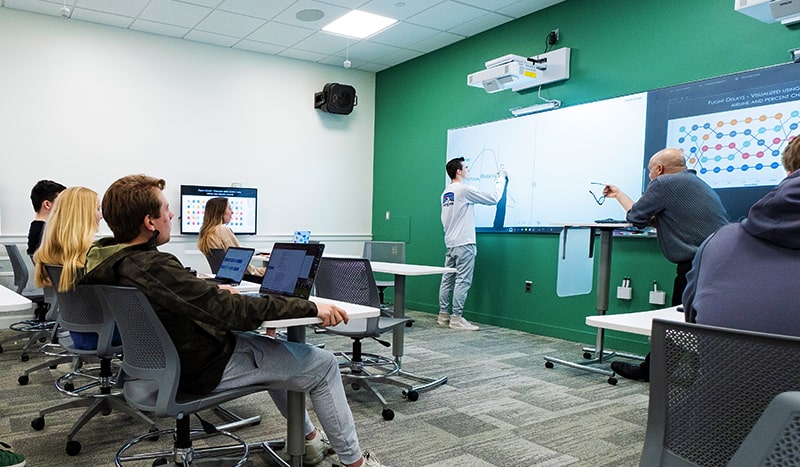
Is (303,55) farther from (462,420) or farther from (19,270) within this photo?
(462,420)

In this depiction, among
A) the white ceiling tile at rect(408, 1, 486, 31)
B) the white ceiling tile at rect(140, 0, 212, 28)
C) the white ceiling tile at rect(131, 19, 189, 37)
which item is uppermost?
the white ceiling tile at rect(408, 1, 486, 31)

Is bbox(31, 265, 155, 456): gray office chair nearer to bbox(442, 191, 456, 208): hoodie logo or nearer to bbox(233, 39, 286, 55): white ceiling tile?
bbox(442, 191, 456, 208): hoodie logo

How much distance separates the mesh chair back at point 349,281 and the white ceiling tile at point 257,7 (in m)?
3.02

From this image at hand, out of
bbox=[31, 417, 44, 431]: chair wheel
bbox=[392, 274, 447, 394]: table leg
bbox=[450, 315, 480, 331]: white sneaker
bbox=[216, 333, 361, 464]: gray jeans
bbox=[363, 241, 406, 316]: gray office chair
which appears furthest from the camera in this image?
bbox=[450, 315, 480, 331]: white sneaker

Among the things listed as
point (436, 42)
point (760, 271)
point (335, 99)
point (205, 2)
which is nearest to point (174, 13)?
point (205, 2)

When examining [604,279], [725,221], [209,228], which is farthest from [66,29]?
[725,221]

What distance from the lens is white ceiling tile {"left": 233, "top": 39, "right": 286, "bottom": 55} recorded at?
20.8 ft

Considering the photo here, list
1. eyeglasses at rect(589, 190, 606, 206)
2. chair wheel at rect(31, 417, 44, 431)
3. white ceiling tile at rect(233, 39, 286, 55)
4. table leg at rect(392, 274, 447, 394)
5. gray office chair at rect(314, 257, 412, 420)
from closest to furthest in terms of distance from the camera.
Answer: chair wheel at rect(31, 417, 44, 431) → gray office chair at rect(314, 257, 412, 420) → table leg at rect(392, 274, 447, 394) → eyeglasses at rect(589, 190, 606, 206) → white ceiling tile at rect(233, 39, 286, 55)

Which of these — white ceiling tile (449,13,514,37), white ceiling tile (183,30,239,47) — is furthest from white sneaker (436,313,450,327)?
white ceiling tile (183,30,239,47)

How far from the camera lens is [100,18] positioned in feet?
18.3

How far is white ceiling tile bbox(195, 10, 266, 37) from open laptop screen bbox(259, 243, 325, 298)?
4.02 metres

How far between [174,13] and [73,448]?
4.31 meters

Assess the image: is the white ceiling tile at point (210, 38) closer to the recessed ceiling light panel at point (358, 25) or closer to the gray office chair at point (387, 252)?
the recessed ceiling light panel at point (358, 25)

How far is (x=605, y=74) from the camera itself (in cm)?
477
